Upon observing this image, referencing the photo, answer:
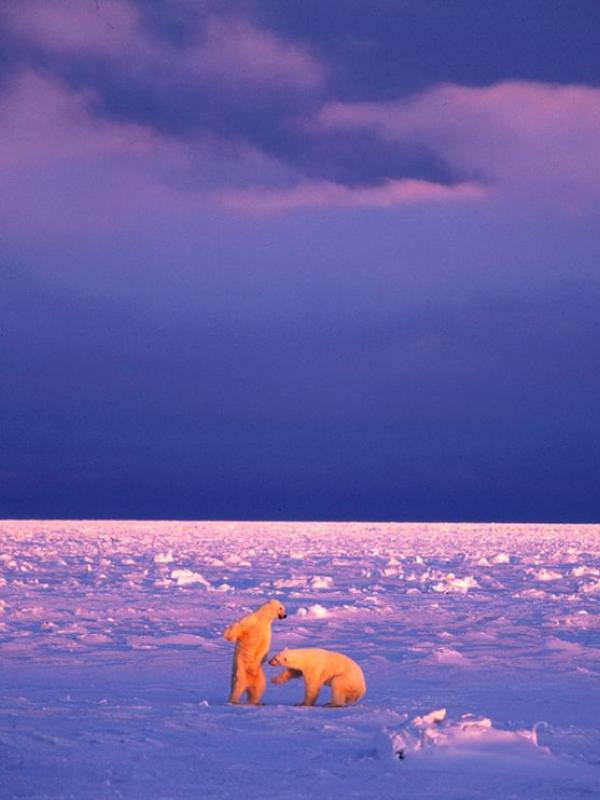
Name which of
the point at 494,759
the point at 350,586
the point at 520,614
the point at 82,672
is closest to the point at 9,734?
the point at 494,759

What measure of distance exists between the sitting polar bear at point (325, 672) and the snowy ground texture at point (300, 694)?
0.72ft

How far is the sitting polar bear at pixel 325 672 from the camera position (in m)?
7.66

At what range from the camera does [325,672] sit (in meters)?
7.78

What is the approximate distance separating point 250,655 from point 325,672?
54 centimetres

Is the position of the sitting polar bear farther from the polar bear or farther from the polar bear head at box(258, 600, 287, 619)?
the polar bear head at box(258, 600, 287, 619)

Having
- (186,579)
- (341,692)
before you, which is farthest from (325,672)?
(186,579)

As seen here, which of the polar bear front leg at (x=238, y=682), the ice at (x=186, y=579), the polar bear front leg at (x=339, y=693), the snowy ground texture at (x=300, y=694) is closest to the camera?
the snowy ground texture at (x=300, y=694)

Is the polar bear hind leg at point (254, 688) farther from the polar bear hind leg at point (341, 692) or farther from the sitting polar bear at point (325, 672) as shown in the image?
the polar bear hind leg at point (341, 692)

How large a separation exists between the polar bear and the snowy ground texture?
0.62 feet

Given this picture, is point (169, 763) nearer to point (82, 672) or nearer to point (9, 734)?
point (9, 734)

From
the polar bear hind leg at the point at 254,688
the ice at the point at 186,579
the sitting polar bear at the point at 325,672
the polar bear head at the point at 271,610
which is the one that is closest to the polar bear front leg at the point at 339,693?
the sitting polar bear at the point at 325,672

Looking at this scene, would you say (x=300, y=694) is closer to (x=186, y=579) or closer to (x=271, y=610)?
(x=271, y=610)

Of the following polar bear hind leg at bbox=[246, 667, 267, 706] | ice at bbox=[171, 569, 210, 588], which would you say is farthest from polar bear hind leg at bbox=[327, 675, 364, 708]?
ice at bbox=[171, 569, 210, 588]

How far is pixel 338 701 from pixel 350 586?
11.5m
